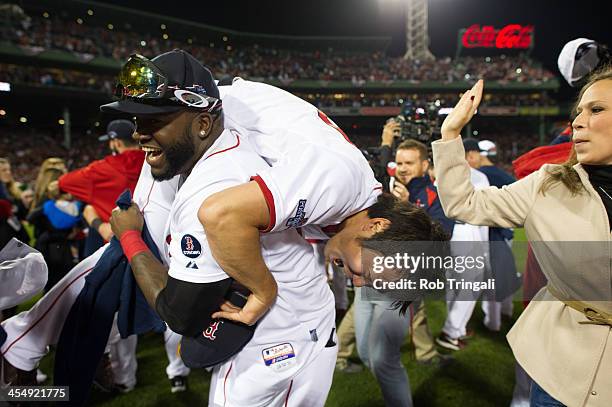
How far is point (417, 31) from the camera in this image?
137 ft

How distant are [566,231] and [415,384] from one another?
2.44 m

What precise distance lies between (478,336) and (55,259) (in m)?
5.04

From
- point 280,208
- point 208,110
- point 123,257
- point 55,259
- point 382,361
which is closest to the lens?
point 280,208

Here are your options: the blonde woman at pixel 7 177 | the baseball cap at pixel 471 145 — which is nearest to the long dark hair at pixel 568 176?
the baseball cap at pixel 471 145

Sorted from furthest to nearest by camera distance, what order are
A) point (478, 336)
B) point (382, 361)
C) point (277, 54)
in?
point (277, 54)
point (478, 336)
point (382, 361)

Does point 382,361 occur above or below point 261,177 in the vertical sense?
below

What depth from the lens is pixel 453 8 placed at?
6334cm

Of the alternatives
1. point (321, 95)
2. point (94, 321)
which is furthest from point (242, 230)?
point (321, 95)

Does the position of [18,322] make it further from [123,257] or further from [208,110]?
[208,110]

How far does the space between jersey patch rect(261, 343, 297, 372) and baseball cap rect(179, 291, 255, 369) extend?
95mm

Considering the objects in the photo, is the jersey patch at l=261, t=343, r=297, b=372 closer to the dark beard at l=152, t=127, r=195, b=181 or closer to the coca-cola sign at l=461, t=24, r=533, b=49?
the dark beard at l=152, t=127, r=195, b=181

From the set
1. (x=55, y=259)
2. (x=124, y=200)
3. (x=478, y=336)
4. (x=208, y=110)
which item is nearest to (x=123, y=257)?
(x=124, y=200)

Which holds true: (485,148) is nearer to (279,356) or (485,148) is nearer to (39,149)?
(279,356)

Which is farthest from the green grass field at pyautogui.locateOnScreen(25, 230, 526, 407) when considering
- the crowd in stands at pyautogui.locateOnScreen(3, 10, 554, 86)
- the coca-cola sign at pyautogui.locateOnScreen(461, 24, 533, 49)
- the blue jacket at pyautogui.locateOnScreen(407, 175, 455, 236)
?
the coca-cola sign at pyautogui.locateOnScreen(461, 24, 533, 49)
